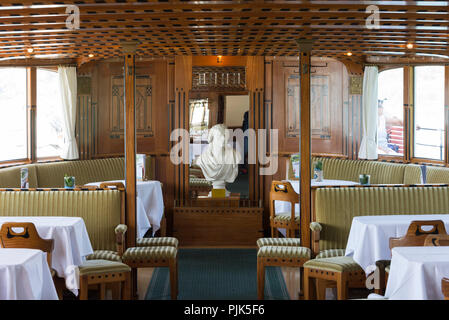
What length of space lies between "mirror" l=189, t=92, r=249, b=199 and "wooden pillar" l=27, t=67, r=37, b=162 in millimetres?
2492

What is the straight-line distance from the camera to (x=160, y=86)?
976 cm

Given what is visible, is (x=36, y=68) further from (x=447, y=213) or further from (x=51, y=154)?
(x=447, y=213)

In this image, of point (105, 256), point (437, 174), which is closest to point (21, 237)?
point (105, 256)

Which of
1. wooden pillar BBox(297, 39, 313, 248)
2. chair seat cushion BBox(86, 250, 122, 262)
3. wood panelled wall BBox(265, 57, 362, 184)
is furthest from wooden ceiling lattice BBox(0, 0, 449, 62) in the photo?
wood panelled wall BBox(265, 57, 362, 184)

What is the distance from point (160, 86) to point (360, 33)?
476cm

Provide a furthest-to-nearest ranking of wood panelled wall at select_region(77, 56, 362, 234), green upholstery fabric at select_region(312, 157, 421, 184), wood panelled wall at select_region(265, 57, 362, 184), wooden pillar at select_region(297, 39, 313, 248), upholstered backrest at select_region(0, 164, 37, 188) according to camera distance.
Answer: wood panelled wall at select_region(265, 57, 362, 184), wood panelled wall at select_region(77, 56, 362, 234), green upholstery fabric at select_region(312, 157, 421, 184), upholstered backrest at select_region(0, 164, 37, 188), wooden pillar at select_region(297, 39, 313, 248)

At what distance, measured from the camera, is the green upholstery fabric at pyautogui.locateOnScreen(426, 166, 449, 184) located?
8203mm

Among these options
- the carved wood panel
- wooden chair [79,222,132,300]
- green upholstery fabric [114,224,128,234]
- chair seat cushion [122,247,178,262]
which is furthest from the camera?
the carved wood panel

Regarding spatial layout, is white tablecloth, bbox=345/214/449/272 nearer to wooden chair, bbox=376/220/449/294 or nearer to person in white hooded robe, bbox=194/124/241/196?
wooden chair, bbox=376/220/449/294

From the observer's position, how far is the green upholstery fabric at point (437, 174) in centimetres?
820

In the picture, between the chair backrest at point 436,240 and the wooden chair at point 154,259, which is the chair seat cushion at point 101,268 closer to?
the wooden chair at point 154,259

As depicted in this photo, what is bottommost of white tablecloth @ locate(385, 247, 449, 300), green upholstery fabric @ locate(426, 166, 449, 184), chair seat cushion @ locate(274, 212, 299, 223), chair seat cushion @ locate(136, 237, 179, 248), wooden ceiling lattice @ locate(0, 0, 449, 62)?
chair seat cushion @ locate(136, 237, 179, 248)

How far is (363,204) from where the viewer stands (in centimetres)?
630
